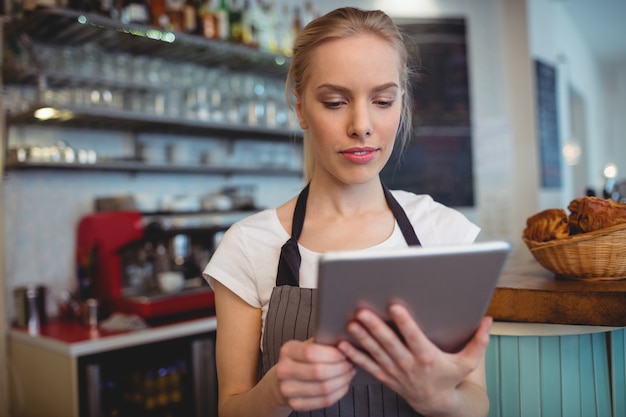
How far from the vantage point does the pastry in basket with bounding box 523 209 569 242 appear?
140 cm

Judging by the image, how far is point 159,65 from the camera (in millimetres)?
2996

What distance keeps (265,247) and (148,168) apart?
186 cm

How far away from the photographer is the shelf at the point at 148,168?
99.7 inches

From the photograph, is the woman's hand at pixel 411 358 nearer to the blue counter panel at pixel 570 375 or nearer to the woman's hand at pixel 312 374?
the woman's hand at pixel 312 374

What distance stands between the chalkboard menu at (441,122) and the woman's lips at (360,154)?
9.90ft

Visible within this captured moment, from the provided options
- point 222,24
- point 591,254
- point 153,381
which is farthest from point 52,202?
point 591,254

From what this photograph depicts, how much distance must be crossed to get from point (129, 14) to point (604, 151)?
793 centimetres

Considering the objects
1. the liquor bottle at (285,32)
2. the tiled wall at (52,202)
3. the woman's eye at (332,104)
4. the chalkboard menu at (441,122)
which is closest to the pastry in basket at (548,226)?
the woman's eye at (332,104)

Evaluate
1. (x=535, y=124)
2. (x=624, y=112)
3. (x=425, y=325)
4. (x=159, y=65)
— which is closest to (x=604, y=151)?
(x=624, y=112)

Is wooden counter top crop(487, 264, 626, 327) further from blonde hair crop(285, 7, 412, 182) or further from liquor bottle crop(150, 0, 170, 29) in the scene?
liquor bottle crop(150, 0, 170, 29)

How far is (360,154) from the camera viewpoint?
1.02m

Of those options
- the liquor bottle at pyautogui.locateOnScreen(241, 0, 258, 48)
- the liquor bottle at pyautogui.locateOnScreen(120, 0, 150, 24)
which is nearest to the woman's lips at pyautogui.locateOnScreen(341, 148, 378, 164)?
the liquor bottle at pyautogui.locateOnScreen(120, 0, 150, 24)

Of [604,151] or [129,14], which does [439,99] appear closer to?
[129,14]

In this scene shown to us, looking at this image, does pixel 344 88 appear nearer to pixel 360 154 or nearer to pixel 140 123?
pixel 360 154
